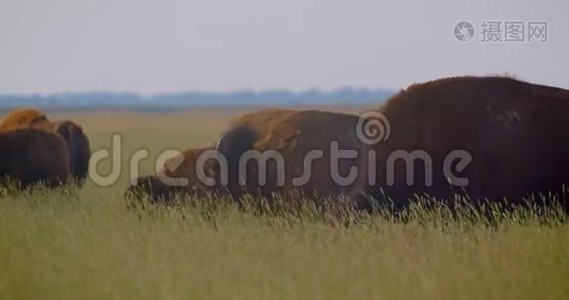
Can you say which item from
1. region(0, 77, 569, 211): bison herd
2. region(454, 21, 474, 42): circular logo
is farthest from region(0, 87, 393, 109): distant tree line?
region(454, 21, 474, 42): circular logo

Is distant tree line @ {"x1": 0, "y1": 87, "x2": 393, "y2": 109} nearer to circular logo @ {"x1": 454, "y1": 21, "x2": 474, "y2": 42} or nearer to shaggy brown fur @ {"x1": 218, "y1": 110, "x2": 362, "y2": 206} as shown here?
shaggy brown fur @ {"x1": 218, "y1": 110, "x2": 362, "y2": 206}

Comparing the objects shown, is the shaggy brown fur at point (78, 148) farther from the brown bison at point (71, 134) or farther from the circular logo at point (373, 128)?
the circular logo at point (373, 128)

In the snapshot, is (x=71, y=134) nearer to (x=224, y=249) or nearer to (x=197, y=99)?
(x=197, y=99)

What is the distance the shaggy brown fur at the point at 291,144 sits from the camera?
1.82 meters

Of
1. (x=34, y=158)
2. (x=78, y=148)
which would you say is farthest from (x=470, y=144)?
(x=34, y=158)

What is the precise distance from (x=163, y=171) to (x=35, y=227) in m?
0.32

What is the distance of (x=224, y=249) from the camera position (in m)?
1.80

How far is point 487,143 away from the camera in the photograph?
1.87 meters

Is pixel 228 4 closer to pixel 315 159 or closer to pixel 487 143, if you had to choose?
pixel 315 159

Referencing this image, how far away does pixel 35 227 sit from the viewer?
1785 millimetres

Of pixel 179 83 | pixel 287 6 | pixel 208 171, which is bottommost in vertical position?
pixel 208 171

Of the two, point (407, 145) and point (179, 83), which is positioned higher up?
point (179, 83)

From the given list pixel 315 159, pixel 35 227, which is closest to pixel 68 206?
pixel 35 227

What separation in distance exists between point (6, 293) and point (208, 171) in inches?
21.2
